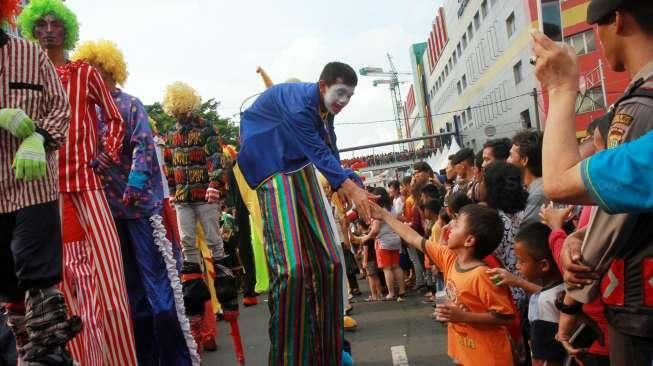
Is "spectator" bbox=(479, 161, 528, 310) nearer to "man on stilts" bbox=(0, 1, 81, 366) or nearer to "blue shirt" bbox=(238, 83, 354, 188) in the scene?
"blue shirt" bbox=(238, 83, 354, 188)

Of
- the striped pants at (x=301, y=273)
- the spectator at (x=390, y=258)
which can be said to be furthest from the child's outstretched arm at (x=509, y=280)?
the spectator at (x=390, y=258)

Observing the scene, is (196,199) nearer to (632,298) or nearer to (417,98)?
(632,298)

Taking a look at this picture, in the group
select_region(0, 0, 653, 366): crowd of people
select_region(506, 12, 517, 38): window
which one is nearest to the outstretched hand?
select_region(0, 0, 653, 366): crowd of people

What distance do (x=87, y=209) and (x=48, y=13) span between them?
4.06 feet

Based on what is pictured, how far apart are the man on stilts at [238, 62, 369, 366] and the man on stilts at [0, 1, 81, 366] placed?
1.11 meters

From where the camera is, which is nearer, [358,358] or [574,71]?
[574,71]

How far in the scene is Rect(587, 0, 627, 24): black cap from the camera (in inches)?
62.5

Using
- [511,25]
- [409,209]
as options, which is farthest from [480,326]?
[511,25]

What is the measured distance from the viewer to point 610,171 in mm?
1424

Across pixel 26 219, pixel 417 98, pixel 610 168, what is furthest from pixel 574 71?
pixel 417 98

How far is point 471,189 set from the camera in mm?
5551

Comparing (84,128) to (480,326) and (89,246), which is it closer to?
(89,246)

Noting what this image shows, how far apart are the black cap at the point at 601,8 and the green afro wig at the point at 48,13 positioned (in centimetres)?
318

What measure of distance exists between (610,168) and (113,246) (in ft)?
9.38
